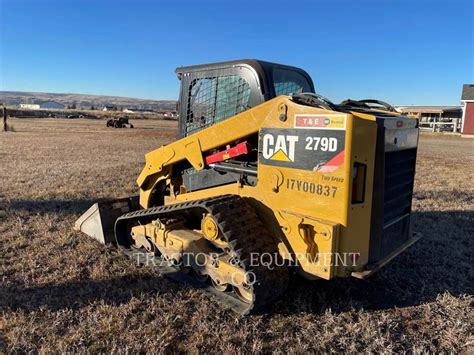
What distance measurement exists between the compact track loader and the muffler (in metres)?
0.76

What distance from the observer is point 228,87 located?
402 cm

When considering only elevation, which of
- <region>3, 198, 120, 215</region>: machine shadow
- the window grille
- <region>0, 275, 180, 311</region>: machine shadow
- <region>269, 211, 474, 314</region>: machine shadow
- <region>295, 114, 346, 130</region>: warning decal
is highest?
the window grille

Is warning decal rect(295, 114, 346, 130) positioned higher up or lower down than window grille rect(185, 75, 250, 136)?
lower down

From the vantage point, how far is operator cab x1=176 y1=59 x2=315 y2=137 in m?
3.76

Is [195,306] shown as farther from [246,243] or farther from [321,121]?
[321,121]

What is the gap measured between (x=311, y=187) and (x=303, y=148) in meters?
0.33

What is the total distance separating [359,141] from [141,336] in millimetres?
2344

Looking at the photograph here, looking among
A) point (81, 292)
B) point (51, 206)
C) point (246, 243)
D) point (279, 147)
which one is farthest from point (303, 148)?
point (51, 206)

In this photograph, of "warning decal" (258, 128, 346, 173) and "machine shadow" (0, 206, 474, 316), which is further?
"machine shadow" (0, 206, 474, 316)

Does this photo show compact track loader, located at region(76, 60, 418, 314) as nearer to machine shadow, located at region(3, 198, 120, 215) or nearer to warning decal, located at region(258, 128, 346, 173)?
warning decal, located at region(258, 128, 346, 173)

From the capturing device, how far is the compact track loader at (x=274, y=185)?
3.10 meters

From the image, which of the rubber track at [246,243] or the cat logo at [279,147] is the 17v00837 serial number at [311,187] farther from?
the rubber track at [246,243]

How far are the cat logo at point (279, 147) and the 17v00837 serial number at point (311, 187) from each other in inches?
7.8

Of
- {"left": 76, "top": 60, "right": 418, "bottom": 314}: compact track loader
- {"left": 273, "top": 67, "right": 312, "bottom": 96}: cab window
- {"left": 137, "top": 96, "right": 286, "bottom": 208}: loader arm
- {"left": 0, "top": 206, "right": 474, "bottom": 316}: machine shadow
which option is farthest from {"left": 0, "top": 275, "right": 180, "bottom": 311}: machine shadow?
{"left": 273, "top": 67, "right": 312, "bottom": 96}: cab window
